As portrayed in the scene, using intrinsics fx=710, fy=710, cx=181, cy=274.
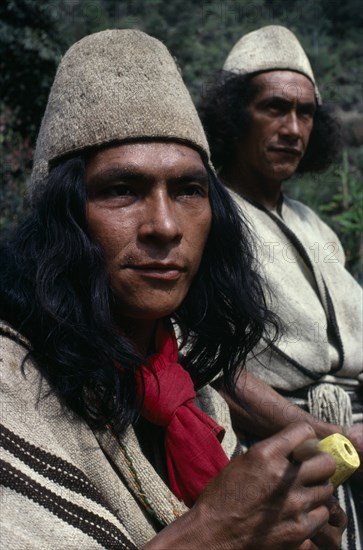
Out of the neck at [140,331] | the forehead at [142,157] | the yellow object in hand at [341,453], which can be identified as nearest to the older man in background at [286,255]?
the neck at [140,331]

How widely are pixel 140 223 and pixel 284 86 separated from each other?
6.09 feet

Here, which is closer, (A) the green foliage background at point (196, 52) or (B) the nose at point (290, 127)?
(B) the nose at point (290, 127)

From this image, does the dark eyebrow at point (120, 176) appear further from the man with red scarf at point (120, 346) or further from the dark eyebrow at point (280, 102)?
the dark eyebrow at point (280, 102)

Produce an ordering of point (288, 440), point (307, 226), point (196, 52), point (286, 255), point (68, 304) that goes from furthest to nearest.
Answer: point (196, 52) < point (307, 226) < point (286, 255) < point (68, 304) < point (288, 440)

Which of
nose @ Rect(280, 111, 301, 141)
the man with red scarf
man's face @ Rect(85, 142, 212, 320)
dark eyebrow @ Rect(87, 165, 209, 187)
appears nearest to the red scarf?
the man with red scarf

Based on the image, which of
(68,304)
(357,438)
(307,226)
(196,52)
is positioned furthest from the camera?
(196,52)

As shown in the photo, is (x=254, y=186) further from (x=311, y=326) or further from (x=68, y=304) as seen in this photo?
(x=68, y=304)

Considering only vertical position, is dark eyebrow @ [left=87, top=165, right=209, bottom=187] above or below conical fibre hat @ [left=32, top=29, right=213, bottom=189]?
below

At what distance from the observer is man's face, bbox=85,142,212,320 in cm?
163

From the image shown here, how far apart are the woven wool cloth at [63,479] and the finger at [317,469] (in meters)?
0.36

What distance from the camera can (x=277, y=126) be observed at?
3217mm

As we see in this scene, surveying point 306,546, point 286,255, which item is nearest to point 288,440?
point 306,546

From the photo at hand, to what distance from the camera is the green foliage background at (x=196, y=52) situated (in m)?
6.82

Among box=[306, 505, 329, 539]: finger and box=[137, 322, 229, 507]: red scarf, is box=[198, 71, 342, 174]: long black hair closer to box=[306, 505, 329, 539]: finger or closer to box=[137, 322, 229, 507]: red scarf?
box=[137, 322, 229, 507]: red scarf
